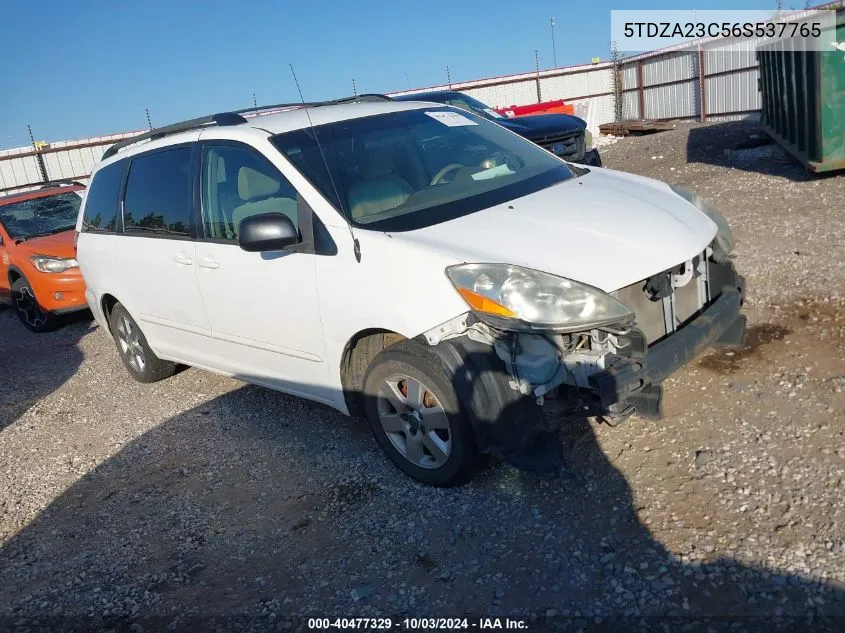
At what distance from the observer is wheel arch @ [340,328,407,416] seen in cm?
369

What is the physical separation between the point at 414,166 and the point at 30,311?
718cm

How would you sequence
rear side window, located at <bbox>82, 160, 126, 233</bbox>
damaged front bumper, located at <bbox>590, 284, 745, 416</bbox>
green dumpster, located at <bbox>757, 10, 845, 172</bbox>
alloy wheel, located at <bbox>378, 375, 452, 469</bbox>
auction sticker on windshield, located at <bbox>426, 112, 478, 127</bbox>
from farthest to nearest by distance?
green dumpster, located at <bbox>757, 10, 845, 172</bbox>
rear side window, located at <bbox>82, 160, 126, 233</bbox>
auction sticker on windshield, located at <bbox>426, 112, 478, 127</bbox>
alloy wheel, located at <bbox>378, 375, 452, 469</bbox>
damaged front bumper, located at <bbox>590, 284, 745, 416</bbox>

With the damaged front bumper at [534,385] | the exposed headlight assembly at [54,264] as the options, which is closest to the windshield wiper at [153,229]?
the damaged front bumper at [534,385]

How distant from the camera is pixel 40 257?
Result: 28.7 ft

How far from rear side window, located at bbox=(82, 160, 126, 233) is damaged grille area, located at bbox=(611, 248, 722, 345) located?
4096 millimetres

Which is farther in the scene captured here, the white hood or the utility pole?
the utility pole

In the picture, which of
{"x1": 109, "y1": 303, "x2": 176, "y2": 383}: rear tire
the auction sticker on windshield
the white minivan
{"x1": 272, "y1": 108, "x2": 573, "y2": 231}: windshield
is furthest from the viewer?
{"x1": 109, "y1": 303, "x2": 176, "y2": 383}: rear tire

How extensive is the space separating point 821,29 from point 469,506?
7904 mm

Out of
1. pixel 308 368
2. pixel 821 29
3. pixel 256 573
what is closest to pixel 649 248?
pixel 308 368

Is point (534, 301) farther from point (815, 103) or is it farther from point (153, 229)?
point (815, 103)

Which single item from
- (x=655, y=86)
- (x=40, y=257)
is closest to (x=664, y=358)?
(x=40, y=257)

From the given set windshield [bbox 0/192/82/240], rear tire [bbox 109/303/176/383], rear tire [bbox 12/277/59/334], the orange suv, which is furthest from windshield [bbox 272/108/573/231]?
windshield [bbox 0/192/82/240]

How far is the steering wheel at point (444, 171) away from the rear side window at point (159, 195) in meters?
1.65

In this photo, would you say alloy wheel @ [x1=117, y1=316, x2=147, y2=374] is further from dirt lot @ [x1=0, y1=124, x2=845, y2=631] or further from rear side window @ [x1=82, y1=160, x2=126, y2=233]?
rear side window @ [x1=82, y1=160, x2=126, y2=233]
